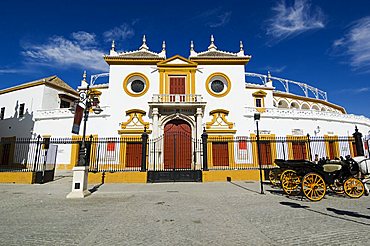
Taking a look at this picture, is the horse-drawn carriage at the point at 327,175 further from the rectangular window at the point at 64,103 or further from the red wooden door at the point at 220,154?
the rectangular window at the point at 64,103

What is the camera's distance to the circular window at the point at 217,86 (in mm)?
20766

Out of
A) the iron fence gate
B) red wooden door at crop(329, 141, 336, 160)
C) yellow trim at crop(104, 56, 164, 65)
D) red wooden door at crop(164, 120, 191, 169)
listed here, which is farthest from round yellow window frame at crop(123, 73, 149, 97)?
red wooden door at crop(329, 141, 336, 160)

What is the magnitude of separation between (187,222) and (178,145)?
13997 millimetres

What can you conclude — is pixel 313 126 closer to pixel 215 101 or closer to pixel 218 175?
pixel 215 101

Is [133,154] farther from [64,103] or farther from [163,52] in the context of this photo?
[64,103]

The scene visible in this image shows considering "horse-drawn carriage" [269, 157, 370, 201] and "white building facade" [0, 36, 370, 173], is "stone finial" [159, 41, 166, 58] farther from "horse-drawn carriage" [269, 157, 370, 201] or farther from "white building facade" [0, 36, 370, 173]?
"horse-drawn carriage" [269, 157, 370, 201]

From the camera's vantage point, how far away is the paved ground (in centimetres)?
371

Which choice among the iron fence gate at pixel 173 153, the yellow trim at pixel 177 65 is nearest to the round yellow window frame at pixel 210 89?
the yellow trim at pixel 177 65

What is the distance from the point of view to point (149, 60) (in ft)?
67.6

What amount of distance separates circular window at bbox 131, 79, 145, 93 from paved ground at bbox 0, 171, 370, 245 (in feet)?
47.3

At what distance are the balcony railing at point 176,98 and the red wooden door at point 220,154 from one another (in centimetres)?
429

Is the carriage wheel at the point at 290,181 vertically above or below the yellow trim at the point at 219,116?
below

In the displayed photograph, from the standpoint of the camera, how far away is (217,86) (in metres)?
20.9

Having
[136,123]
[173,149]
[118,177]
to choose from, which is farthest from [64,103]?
[118,177]
